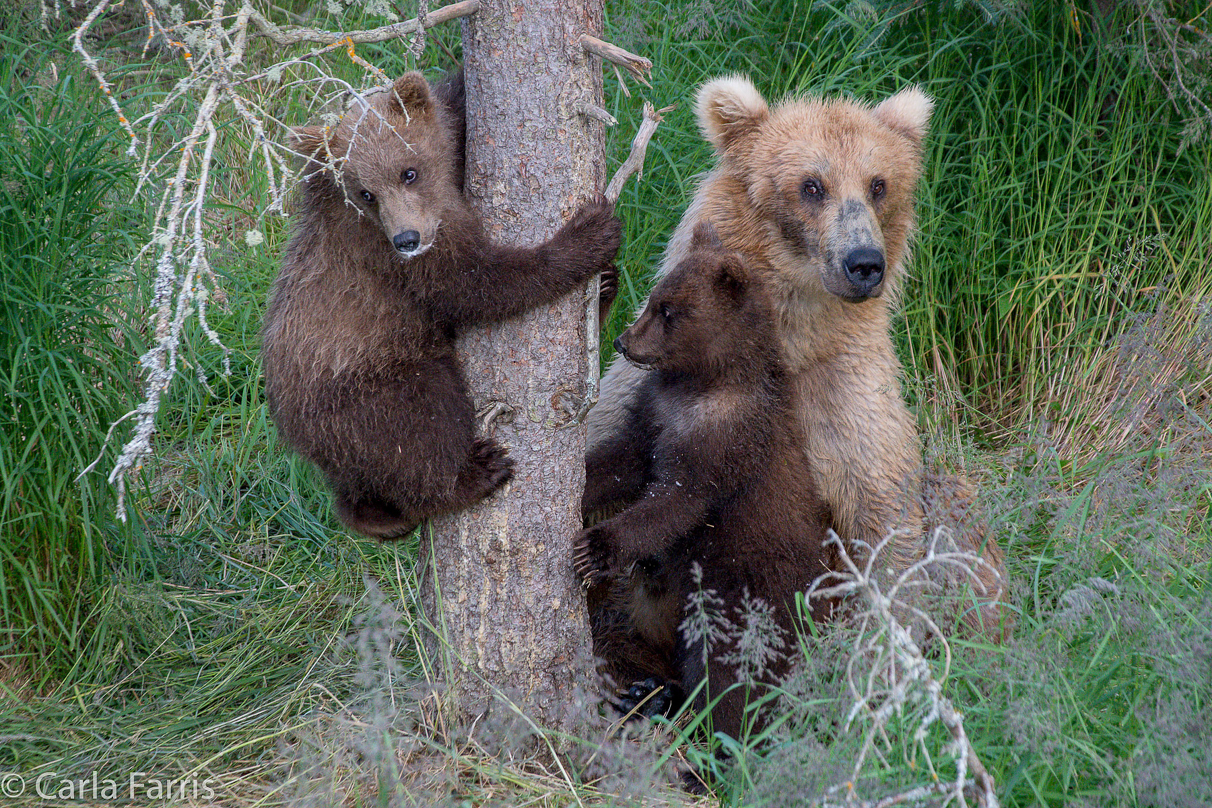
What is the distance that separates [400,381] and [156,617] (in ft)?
5.50

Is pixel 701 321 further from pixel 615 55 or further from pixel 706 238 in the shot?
pixel 615 55

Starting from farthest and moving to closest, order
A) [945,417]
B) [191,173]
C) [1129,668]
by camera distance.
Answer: [191,173], [945,417], [1129,668]

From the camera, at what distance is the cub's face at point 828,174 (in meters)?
3.62

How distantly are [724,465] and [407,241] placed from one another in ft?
→ 4.44

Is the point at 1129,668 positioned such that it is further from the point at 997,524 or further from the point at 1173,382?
the point at 1173,382

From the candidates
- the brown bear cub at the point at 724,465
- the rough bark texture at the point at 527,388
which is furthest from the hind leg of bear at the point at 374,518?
the brown bear cub at the point at 724,465

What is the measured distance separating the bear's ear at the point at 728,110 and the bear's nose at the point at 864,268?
81 centimetres

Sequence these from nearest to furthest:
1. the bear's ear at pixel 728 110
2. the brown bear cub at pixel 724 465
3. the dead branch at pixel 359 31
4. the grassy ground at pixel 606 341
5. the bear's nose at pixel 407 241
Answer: the dead branch at pixel 359 31, the grassy ground at pixel 606 341, the bear's nose at pixel 407 241, the brown bear cub at pixel 724 465, the bear's ear at pixel 728 110

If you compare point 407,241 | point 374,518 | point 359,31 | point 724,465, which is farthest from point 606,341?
point 359,31

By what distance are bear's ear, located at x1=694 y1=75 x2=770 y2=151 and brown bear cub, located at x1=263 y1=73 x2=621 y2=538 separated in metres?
1.07

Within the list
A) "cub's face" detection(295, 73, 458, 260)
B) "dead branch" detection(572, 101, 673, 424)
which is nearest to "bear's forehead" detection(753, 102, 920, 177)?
"dead branch" detection(572, 101, 673, 424)

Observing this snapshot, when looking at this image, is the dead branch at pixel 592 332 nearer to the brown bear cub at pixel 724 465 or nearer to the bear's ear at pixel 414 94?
the brown bear cub at pixel 724 465

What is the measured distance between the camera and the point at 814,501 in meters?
3.81

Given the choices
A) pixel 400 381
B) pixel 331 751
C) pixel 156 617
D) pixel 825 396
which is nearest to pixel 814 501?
pixel 825 396
